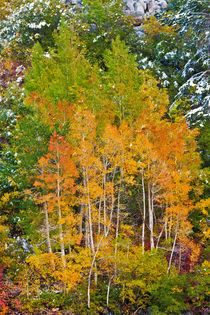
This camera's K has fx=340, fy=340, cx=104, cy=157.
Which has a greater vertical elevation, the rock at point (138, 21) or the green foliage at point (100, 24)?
the rock at point (138, 21)

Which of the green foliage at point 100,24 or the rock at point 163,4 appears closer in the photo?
the green foliage at point 100,24

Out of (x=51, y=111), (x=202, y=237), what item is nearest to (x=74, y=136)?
(x=51, y=111)

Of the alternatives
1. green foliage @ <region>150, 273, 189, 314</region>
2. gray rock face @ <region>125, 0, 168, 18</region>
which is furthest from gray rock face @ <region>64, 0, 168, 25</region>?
green foliage @ <region>150, 273, 189, 314</region>

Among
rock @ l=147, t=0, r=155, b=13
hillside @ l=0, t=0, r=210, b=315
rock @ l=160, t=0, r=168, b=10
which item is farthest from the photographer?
rock @ l=160, t=0, r=168, b=10

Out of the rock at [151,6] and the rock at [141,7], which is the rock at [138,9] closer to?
the rock at [141,7]

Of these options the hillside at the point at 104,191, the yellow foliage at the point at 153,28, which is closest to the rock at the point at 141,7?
the yellow foliage at the point at 153,28

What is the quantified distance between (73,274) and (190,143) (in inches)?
521

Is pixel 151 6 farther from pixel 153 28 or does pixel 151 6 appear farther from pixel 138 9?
pixel 153 28

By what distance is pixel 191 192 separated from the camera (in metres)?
27.4

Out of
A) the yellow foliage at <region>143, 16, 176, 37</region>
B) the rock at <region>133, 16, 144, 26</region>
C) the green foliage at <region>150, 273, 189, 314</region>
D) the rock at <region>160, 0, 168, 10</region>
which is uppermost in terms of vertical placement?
the rock at <region>160, 0, 168, 10</region>

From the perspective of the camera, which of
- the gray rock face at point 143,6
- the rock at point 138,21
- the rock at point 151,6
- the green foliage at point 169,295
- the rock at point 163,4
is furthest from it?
the rock at point 163,4

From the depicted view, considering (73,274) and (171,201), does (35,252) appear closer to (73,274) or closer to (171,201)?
(73,274)

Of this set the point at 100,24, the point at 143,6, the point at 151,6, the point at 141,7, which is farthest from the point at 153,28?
the point at 151,6

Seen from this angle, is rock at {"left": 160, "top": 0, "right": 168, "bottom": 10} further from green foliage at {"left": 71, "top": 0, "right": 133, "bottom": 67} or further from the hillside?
the hillside
